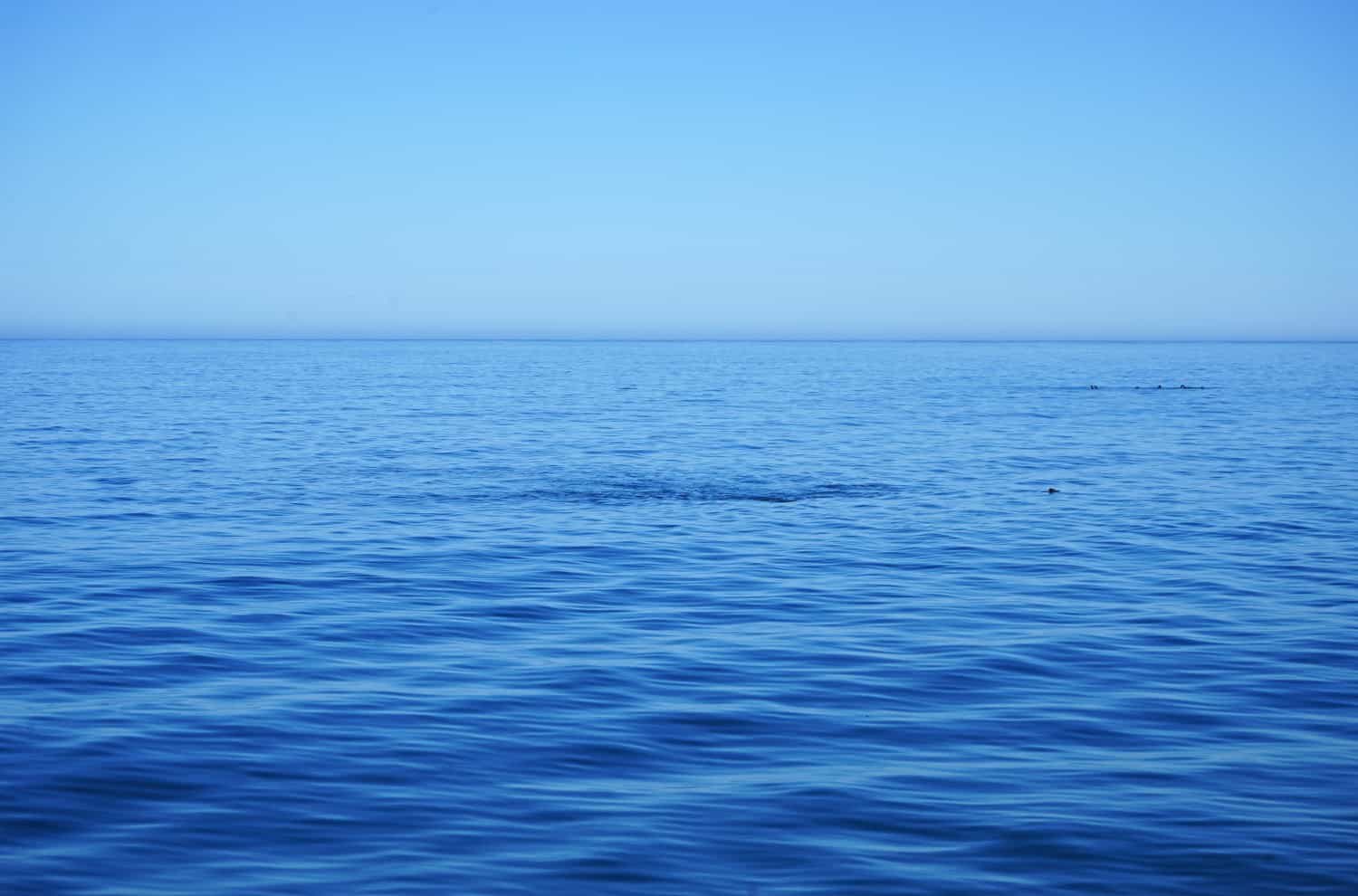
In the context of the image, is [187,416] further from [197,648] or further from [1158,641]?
[1158,641]

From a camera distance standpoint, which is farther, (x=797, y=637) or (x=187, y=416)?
(x=187, y=416)

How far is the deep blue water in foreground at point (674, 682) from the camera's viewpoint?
786 centimetres

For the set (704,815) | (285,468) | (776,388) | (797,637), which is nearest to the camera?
(704,815)

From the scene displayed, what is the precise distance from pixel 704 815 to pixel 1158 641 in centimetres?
709

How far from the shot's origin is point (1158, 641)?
1352 centimetres

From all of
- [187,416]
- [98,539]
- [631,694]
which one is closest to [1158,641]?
[631,694]

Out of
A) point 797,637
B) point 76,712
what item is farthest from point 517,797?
point 797,637

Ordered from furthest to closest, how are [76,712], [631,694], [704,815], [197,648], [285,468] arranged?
[285,468], [197,648], [631,694], [76,712], [704,815]

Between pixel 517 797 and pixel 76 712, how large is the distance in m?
4.27

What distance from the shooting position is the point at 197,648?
42.0ft

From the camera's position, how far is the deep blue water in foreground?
786 centimetres

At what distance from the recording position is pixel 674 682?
11.7 metres

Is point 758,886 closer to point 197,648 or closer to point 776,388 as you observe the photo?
point 197,648

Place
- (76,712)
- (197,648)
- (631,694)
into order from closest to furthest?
1. (76,712)
2. (631,694)
3. (197,648)
